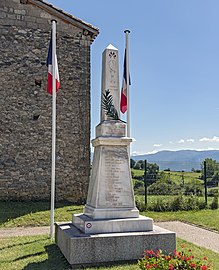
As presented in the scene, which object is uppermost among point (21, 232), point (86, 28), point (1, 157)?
point (86, 28)

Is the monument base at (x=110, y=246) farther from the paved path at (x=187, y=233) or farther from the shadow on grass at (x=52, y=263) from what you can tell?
the paved path at (x=187, y=233)

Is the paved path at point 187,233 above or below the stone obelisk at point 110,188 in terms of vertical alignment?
below

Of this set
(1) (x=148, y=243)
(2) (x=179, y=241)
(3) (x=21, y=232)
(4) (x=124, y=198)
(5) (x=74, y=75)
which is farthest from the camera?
(5) (x=74, y=75)

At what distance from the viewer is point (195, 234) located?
8.53 metres

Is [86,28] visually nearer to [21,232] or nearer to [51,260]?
[21,232]

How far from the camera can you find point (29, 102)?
13.2m

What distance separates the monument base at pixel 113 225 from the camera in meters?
5.57

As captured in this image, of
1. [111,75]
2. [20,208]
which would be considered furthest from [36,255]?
[20,208]

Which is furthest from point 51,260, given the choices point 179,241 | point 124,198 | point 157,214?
point 157,214

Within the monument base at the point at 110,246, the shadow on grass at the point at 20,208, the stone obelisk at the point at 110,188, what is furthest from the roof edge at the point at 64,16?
the monument base at the point at 110,246

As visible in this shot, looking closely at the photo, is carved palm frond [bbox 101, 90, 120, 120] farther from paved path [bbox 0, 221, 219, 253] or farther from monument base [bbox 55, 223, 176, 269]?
paved path [bbox 0, 221, 219, 253]

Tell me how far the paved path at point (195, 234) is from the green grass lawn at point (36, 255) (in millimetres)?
500

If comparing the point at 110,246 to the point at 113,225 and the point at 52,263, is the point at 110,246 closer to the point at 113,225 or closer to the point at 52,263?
the point at 113,225

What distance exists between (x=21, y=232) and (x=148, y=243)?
4594 mm
